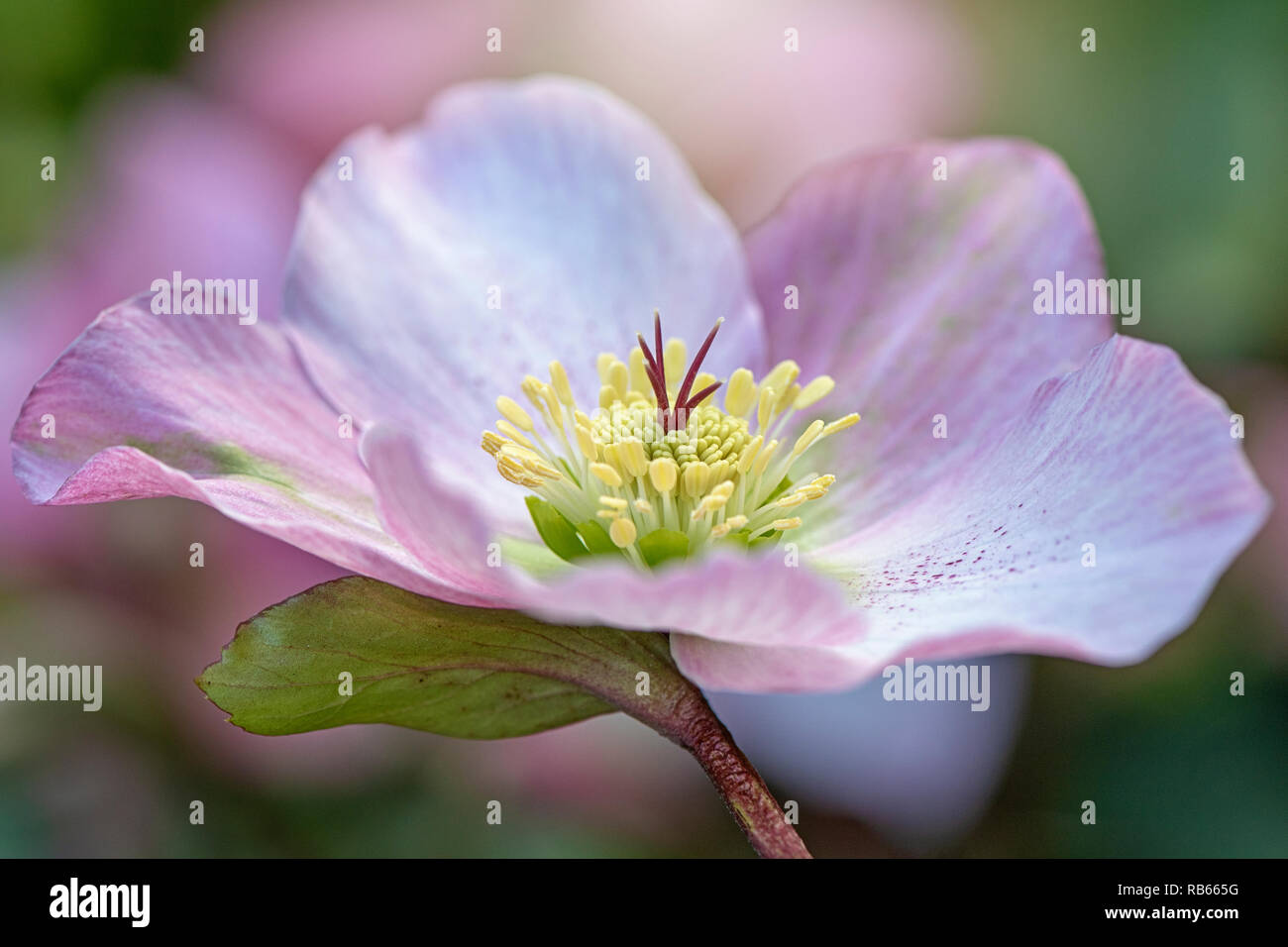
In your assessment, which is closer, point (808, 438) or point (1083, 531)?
point (1083, 531)

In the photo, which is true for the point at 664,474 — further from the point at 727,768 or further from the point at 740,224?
the point at 740,224

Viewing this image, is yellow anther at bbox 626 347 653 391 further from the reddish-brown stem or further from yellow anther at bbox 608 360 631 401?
the reddish-brown stem

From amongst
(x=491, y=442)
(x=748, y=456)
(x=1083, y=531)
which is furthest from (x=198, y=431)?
(x=1083, y=531)

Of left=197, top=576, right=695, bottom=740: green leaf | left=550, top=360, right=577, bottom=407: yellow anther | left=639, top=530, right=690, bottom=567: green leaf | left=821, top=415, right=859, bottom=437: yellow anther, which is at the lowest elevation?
left=197, top=576, right=695, bottom=740: green leaf

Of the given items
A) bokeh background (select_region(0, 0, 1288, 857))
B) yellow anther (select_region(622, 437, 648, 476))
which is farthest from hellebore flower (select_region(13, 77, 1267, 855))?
bokeh background (select_region(0, 0, 1288, 857))

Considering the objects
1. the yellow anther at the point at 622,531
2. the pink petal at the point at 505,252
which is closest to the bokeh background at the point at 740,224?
the pink petal at the point at 505,252

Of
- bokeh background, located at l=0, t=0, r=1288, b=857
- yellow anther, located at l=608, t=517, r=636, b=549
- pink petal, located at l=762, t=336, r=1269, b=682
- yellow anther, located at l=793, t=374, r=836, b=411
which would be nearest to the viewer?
pink petal, located at l=762, t=336, r=1269, b=682
